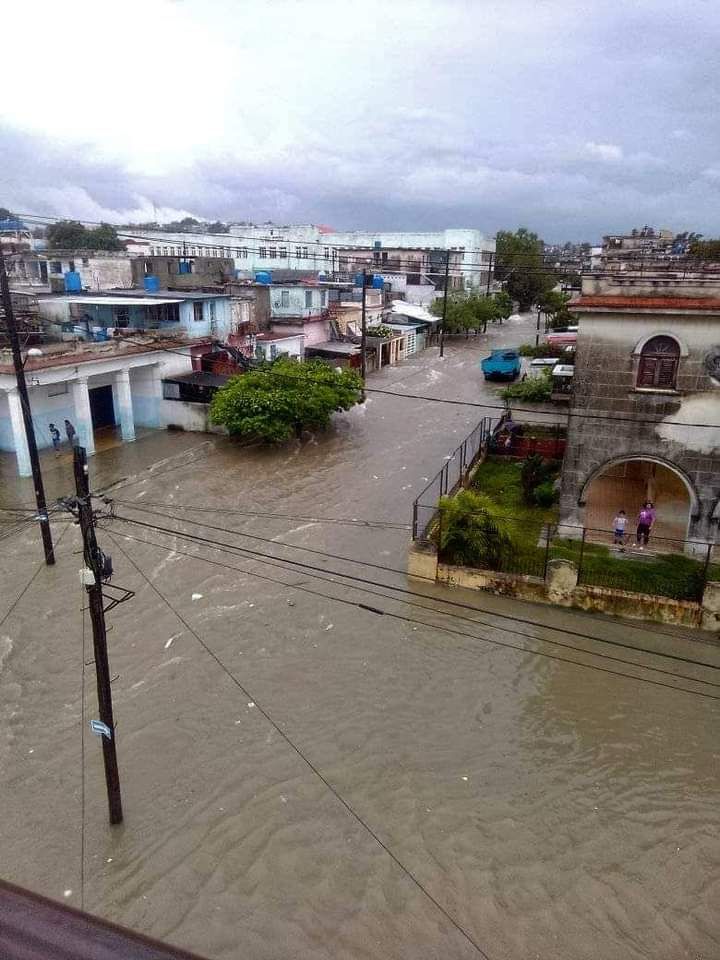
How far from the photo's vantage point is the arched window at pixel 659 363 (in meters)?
→ 14.3

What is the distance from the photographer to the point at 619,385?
1484 centimetres

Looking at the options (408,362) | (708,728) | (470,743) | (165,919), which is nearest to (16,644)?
(165,919)

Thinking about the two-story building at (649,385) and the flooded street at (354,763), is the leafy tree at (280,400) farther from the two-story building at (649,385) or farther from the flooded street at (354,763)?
the two-story building at (649,385)

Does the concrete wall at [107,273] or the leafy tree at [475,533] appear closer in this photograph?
the leafy tree at [475,533]

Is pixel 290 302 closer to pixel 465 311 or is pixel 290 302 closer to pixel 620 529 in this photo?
pixel 465 311

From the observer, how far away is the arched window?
47.0ft

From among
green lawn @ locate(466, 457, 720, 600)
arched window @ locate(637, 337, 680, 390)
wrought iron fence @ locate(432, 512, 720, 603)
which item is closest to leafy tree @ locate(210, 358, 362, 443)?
green lawn @ locate(466, 457, 720, 600)

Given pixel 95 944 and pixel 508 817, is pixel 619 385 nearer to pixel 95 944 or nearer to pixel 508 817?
pixel 508 817

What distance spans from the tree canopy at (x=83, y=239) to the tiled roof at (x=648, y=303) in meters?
67.5

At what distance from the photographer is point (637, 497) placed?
19.0 m

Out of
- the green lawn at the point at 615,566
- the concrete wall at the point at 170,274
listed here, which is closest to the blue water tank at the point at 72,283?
the concrete wall at the point at 170,274

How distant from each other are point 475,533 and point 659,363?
214 inches

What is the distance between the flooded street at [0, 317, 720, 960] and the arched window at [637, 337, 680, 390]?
5285mm

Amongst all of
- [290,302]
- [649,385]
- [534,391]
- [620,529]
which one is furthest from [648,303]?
[290,302]
